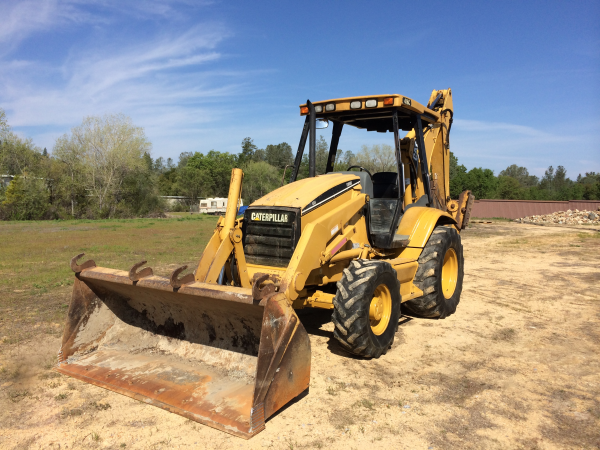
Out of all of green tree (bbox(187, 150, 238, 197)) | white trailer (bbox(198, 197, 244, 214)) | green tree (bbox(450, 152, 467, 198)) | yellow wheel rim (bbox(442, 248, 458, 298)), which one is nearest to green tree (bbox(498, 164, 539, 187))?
green tree (bbox(450, 152, 467, 198))

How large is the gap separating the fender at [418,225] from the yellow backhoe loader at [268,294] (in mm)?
20

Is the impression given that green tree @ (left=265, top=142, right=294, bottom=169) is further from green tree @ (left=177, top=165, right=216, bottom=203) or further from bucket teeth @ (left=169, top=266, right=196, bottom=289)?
bucket teeth @ (left=169, top=266, right=196, bottom=289)

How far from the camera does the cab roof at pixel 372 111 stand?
605cm

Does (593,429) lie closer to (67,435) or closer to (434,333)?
(434,333)

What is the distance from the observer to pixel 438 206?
8055mm

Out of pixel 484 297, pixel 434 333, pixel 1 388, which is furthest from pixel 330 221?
pixel 484 297

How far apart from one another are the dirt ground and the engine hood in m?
1.73

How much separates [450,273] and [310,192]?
3.28m

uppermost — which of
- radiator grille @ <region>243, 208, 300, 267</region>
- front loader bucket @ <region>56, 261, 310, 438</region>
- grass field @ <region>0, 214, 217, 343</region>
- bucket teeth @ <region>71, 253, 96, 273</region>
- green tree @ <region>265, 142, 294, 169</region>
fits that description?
green tree @ <region>265, 142, 294, 169</region>

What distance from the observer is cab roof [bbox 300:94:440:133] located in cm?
605

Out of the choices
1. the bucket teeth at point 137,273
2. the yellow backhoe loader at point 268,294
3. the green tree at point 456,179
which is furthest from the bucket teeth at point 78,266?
the green tree at point 456,179

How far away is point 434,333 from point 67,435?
435 cm

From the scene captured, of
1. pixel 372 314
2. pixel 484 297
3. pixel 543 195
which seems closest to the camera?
pixel 372 314

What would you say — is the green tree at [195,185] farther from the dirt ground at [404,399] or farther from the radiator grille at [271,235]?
the radiator grille at [271,235]
